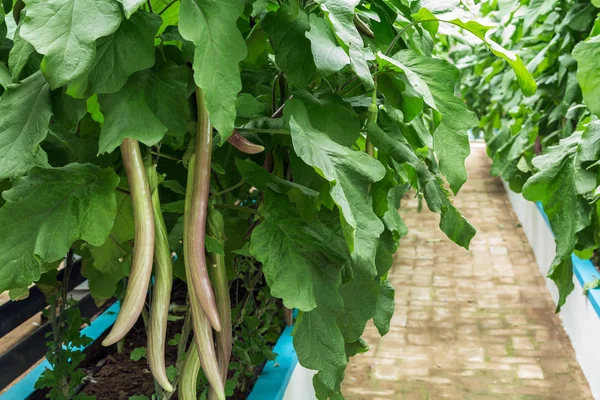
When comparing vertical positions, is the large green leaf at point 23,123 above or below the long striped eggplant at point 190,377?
above

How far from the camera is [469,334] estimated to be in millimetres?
3660

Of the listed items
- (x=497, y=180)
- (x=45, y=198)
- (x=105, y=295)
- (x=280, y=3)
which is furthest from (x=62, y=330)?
(x=497, y=180)

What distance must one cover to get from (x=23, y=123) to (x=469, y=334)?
2.95 meters

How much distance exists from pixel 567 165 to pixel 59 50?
1643mm

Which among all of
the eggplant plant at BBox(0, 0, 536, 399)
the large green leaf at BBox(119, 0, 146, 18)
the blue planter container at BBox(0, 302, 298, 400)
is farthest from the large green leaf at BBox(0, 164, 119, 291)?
the blue planter container at BBox(0, 302, 298, 400)

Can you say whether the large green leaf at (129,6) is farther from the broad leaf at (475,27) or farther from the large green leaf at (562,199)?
the large green leaf at (562,199)

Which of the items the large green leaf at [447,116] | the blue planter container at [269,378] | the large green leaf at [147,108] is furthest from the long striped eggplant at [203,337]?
the blue planter container at [269,378]

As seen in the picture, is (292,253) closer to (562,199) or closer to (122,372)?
Result: (562,199)

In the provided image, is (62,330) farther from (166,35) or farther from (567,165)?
(567,165)

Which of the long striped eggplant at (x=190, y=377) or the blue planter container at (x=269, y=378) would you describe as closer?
the long striped eggplant at (x=190, y=377)

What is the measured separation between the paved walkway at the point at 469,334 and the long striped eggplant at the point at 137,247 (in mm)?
2093

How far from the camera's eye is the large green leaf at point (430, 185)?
1353 mm

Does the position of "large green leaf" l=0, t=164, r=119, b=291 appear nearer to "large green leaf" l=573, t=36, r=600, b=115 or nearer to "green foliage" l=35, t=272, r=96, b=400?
"green foliage" l=35, t=272, r=96, b=400

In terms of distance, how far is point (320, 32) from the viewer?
121 centimetres
